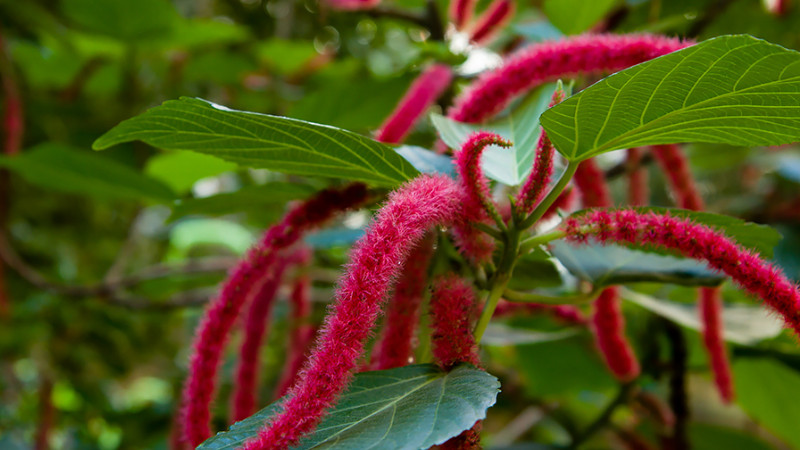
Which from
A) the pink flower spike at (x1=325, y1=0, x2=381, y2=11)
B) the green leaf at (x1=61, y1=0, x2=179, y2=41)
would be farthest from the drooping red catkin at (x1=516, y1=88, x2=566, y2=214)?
the green leaf at (x1=61, y1=0, x2=179, y2=41)

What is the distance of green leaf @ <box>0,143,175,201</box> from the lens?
84 centimetres

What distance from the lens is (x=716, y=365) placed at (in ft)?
2.21

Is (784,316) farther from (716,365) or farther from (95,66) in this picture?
(95,66)

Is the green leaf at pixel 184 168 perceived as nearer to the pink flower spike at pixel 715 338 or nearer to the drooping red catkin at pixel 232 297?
the drooping red catkin at pixel 232 297

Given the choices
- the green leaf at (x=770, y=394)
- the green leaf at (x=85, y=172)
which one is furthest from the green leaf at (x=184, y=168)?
the green leaf at (x=770, y=394)

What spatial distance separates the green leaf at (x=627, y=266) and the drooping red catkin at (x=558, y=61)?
0.15 m

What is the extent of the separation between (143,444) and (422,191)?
3.90 feet

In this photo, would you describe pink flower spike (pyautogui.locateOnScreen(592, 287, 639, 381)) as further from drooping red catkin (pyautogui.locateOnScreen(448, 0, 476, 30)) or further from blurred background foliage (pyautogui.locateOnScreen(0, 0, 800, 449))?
drooping red catkin (pyautogui.locateOnScreen(448, 0, 476, 30))

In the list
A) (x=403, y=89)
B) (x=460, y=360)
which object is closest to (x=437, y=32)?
(x=403, y=89)

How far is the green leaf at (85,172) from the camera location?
2.75 feet

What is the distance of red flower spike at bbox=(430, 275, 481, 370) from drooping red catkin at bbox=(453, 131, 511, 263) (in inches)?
1.8

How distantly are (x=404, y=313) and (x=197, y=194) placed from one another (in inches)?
42.5

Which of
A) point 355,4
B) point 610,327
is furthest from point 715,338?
point 355,4

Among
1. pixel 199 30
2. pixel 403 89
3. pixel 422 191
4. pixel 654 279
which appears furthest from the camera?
pixel 199 30
